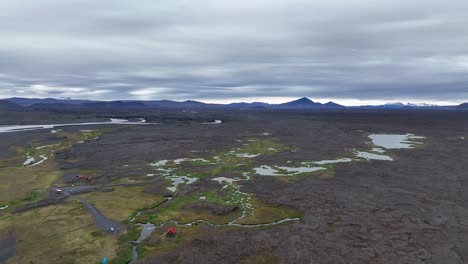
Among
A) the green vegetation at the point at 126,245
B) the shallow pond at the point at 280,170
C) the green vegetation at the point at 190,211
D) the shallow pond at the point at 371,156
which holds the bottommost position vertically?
the green vegetation at the point at 126,245

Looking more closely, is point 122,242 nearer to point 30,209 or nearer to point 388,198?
point 30,209

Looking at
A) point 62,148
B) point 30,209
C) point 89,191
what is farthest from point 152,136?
point 30,209

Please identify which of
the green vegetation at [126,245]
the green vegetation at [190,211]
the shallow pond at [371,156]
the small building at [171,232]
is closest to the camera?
the green vegetation at [126,245]

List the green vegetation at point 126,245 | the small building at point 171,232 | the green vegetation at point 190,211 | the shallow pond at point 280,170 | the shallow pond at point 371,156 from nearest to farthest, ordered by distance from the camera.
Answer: the green vegetation at point 126,245, the small building at point 171,232, the green vegetation at point 190,211, the shallow pond at point 280,170, the shallow pond at point 371,156

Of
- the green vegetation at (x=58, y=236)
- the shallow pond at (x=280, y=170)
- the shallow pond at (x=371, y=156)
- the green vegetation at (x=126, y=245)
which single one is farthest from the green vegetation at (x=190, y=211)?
the shallow pond at (x=371, y=156)

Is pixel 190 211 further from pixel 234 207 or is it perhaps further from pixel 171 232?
pixel 171 232

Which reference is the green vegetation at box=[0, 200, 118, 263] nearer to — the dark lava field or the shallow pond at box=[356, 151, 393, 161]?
the dark lava field

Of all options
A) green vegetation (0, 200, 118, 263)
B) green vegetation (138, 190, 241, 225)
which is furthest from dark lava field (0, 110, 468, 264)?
green vegetation (138, 190, 241, 225)

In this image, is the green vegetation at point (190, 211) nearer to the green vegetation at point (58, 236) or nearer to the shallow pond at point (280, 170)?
the green vegetation at point (58, 236)

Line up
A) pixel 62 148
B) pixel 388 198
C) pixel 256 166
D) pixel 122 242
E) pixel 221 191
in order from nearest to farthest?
pixel 122 242 → pixel 388 198 → pixel 221 191 → pixel 256 166 → pixel 62 148
